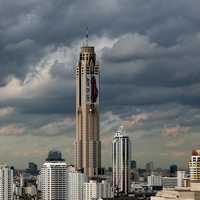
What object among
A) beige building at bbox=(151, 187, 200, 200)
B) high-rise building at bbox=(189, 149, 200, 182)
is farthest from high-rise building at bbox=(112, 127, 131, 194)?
beige building at bbox=(151, 187, 200, 200)

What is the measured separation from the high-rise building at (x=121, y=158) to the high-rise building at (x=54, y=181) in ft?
72.4

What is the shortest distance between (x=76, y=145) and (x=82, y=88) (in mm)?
8810

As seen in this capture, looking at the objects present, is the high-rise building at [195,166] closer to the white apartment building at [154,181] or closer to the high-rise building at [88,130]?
the high-rise building at [88,130]

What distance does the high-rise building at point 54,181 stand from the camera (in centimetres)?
10394

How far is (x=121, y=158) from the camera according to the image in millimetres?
134000

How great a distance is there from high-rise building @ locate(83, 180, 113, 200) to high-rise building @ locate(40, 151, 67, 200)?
316cm

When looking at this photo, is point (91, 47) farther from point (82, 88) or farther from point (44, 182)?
point (44, 182)

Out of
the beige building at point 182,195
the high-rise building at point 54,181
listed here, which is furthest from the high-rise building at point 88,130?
→ the beige building at point 182,195

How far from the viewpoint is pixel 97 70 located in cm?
12788

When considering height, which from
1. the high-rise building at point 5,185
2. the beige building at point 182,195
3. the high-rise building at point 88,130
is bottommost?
the beige building at point 182,195

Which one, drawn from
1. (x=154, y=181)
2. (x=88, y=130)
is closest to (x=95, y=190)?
(x=88, y=130)

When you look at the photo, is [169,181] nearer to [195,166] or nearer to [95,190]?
[95,190]

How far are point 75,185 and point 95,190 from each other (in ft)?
11.2

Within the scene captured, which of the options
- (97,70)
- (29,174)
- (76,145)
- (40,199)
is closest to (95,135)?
(76,145)
